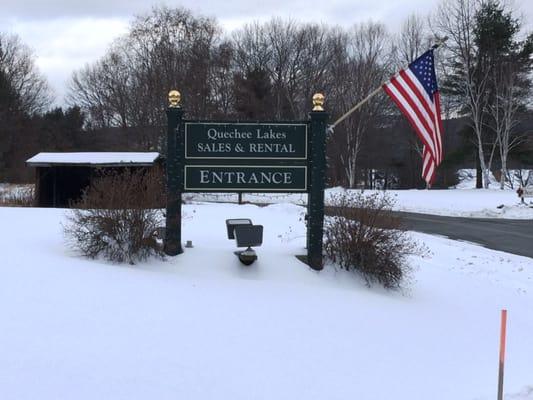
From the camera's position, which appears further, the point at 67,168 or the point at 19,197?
the point at 67,168

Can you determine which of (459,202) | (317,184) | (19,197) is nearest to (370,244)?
(317,184)

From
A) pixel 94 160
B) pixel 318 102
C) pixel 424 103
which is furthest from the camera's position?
pixel 94 160

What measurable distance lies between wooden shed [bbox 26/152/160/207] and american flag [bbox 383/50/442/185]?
49.4 feet

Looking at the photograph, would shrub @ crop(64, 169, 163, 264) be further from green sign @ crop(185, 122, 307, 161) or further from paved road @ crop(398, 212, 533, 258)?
paved road @ crop(398, 212, 533, 258)

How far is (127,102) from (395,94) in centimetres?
4580

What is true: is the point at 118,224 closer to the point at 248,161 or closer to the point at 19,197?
the point at 248,161

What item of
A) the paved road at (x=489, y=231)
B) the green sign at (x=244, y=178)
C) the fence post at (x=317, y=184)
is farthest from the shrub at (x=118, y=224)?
the paved road at (x=489, y=231)

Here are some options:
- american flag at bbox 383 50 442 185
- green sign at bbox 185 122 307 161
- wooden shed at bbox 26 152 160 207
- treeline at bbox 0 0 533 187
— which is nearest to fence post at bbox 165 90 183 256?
green sign at bbox 185 122 307 161

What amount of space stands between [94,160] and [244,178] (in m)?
17.2

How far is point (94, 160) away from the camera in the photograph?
23.3m

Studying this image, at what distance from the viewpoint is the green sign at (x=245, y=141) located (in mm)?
7668

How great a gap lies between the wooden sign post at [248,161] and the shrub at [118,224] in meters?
0.38

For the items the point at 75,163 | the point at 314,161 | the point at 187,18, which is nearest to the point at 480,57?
the point at 187,18

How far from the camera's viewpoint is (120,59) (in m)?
52.9
